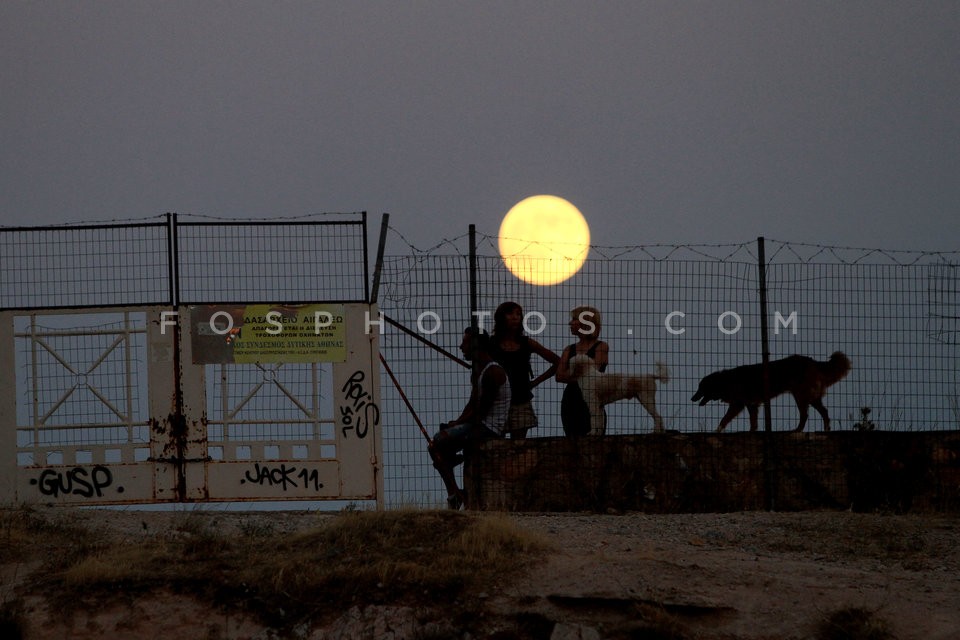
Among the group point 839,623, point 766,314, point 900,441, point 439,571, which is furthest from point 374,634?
point 900,441

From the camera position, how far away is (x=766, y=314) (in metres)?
11.8

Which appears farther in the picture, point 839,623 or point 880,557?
point 880,557

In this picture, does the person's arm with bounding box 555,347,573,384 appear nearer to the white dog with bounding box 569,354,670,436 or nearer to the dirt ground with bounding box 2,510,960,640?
the white dog with bounding box 569,354,670,436

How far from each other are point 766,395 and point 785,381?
1.13ft

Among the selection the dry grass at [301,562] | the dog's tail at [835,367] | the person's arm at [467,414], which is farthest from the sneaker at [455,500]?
the dog's tail at [835,367]

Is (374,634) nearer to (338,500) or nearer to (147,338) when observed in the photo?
(338,500)

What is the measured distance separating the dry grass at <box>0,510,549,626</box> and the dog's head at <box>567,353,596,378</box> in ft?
8.80

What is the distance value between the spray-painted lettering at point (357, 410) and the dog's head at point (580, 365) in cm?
203

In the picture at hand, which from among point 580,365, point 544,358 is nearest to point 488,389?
point 544,358

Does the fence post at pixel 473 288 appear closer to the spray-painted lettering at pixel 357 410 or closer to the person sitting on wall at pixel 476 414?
the person sitting on wall at pixel 476 414

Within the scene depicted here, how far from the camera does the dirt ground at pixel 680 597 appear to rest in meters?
7.41

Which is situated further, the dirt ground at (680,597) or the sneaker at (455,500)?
the sneaker at (455,500)

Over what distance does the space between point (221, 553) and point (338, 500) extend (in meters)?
2.87

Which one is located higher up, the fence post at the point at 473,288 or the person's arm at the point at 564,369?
the fence post at the point at 473,288
